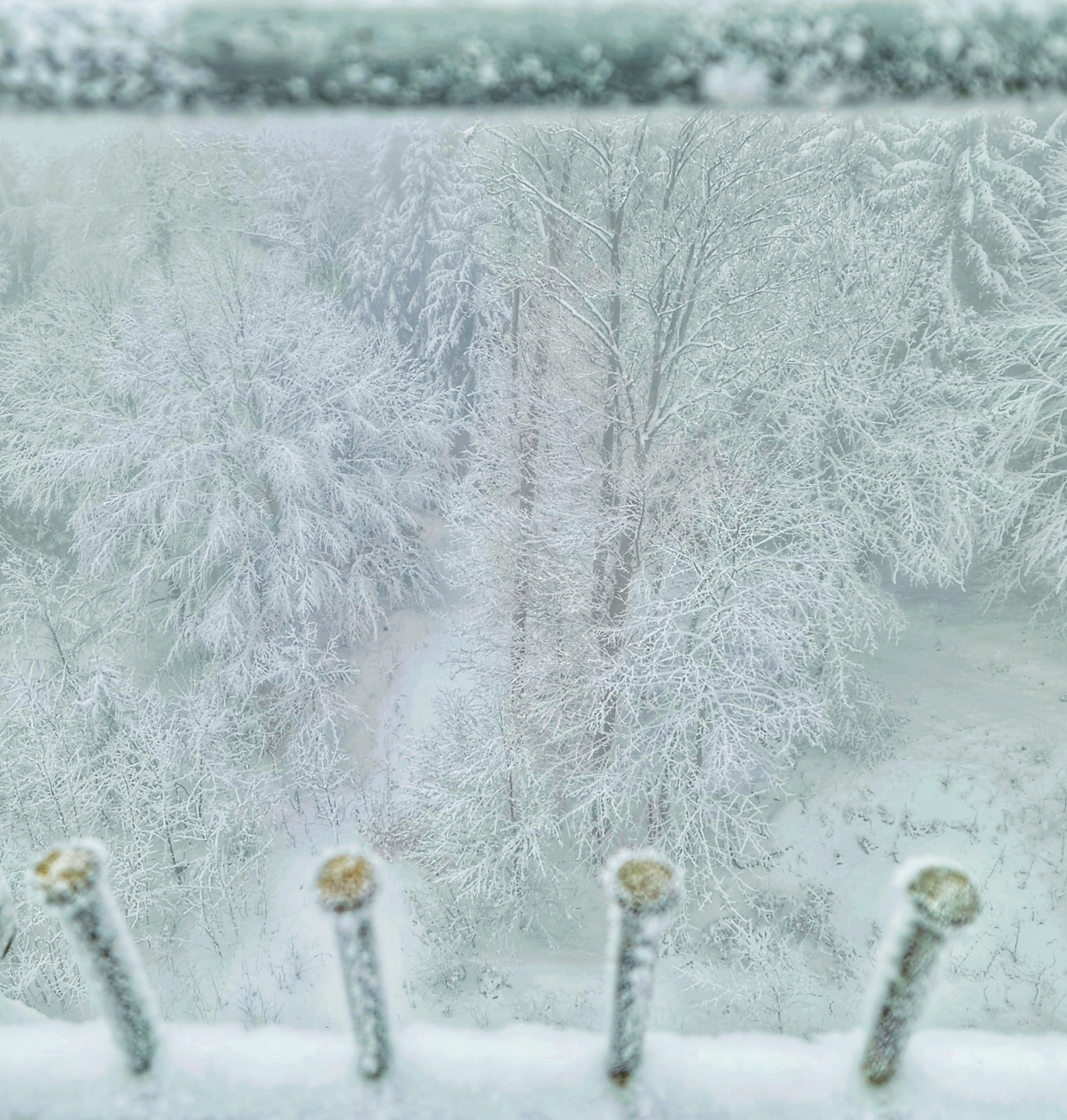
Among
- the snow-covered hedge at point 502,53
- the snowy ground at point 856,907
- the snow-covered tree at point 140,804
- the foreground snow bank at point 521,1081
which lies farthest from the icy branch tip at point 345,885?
the snow-covered tree at point 140,804

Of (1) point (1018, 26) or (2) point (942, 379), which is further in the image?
(2) point (942, 379)

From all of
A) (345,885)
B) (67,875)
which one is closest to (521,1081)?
(345,885)

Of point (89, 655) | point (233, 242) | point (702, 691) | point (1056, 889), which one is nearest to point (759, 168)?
point (702, 691)

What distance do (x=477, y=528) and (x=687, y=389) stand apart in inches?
140

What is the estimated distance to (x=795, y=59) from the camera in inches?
17.5

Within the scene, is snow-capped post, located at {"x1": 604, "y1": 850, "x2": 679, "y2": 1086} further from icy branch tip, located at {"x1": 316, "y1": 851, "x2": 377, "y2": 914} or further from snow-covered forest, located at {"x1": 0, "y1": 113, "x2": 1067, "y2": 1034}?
snow-covered forest, located at {"x1": 0, "y1": 113, "x2": 1067, "y2": 1034}

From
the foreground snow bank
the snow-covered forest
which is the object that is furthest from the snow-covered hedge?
the snow-covered forest

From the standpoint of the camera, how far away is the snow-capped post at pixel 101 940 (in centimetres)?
103

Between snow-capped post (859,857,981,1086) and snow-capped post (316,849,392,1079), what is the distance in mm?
704

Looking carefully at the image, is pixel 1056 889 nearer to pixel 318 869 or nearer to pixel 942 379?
pixel 942 379

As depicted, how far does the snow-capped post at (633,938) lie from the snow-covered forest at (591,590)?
651 cm

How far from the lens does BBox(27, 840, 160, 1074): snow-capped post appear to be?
103 cm

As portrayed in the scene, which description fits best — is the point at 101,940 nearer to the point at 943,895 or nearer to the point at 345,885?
the point at 345,885

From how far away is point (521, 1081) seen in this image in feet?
3.65
